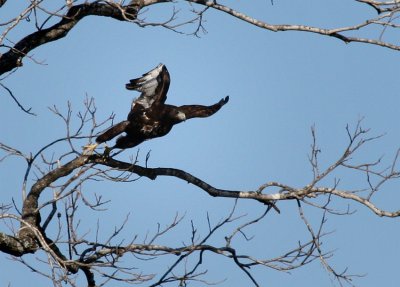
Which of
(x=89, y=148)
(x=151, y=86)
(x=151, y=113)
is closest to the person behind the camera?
(x=89, y=148)

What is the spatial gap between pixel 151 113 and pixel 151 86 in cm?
34

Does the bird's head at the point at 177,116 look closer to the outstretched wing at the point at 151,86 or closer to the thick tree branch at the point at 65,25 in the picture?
the outstretched wing at the point at 151,86

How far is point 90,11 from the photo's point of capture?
7.96 metres

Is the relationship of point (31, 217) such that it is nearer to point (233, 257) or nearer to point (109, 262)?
point (109, 262)

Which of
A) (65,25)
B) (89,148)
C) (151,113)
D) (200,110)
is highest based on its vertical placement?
(65,25)

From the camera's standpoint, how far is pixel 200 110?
8461mm

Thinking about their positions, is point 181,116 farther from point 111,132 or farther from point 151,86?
point 111,132

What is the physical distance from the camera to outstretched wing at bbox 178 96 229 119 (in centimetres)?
839

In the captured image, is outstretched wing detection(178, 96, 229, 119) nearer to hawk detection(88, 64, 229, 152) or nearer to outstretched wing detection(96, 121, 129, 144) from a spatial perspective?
hawk detection(88, 64, 229, 152)

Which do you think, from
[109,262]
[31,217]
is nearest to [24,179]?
[31,217]

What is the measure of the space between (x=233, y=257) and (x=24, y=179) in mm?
2119

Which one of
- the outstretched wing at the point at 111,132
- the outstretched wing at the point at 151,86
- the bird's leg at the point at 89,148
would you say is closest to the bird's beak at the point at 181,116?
the outstretched wing at the point at 151,86

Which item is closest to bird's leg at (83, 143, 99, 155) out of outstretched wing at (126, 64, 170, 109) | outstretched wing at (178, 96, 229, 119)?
outstretched wing at (126, 64, 170, 109)

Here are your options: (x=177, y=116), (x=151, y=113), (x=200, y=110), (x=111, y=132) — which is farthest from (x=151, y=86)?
(x=111, y=132)
